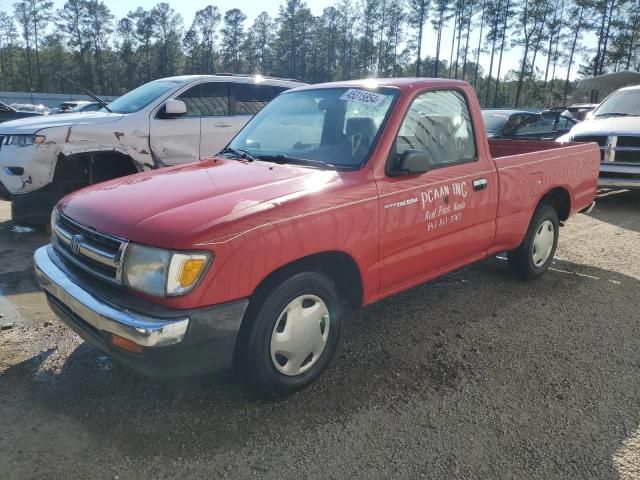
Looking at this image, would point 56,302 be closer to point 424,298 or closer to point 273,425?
point 273,425

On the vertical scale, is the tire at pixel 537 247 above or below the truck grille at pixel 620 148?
below

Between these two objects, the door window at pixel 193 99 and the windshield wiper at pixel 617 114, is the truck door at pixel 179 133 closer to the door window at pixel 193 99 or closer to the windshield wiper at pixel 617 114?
the door window at pixel 193 99

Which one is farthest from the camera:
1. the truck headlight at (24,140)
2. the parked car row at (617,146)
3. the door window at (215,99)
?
the parked car row at (617,146)

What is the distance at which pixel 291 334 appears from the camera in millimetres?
2893

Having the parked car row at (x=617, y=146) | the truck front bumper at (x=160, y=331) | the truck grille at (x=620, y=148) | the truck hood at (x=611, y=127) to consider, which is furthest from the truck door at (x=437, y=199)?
the truck hood at (x=611, y=127)

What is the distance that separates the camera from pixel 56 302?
307cm

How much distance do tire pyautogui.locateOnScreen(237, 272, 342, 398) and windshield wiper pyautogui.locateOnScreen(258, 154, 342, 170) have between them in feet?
2.46

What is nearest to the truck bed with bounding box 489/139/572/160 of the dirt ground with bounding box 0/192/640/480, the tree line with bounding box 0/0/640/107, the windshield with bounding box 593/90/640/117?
the dirt ground with bounding box 0/192/640/480

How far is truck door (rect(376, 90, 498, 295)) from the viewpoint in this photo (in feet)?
10.9

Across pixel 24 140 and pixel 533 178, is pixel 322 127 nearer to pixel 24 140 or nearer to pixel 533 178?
pixel 533 178

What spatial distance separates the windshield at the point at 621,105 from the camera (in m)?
9.48

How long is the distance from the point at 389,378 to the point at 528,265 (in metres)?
2.29

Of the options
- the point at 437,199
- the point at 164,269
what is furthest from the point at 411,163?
the point at 164,269

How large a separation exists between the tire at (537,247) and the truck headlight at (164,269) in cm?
333
